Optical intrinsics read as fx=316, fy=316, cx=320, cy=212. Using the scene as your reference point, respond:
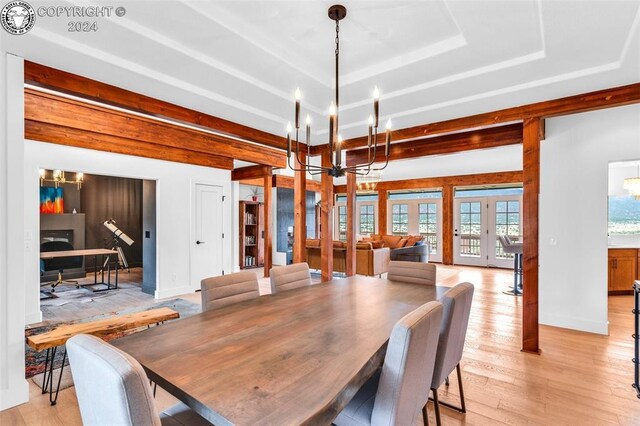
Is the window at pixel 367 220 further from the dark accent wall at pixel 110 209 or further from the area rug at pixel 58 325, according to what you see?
the dark accent wall at pixel 110 209

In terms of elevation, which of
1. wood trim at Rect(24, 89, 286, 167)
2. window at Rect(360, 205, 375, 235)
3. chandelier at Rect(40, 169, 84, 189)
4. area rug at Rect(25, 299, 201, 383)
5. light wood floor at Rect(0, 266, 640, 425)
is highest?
wood trim at Rect(24, 89, 286, 167)

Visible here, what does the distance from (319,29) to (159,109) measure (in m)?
1.89

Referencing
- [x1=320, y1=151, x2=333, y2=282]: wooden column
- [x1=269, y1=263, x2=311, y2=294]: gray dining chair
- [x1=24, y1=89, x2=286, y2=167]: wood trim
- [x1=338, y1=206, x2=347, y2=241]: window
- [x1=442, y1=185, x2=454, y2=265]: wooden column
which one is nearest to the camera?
[x1=269, y1=263, x2=311, y2=294]: gray dining chair

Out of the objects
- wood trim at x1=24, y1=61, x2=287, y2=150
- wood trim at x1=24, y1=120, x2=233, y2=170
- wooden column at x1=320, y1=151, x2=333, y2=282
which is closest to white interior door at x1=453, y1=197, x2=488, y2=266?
wooden column at x1=320, y1=151, x2=333, y2=282

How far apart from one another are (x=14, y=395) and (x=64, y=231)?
6243 millimetres

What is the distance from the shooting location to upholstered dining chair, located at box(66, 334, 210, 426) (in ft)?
2.84

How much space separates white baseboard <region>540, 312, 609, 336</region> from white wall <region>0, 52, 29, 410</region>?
5269 millimetres

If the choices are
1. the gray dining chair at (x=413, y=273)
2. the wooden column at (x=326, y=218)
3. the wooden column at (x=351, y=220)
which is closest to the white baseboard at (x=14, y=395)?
the gray dining chair at (x=413, y=273)

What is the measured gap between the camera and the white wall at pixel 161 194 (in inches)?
165

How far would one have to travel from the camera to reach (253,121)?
3.89 m

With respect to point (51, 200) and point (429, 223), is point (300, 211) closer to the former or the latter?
point (429, 223)

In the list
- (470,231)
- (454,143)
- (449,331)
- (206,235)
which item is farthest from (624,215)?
(206,235)

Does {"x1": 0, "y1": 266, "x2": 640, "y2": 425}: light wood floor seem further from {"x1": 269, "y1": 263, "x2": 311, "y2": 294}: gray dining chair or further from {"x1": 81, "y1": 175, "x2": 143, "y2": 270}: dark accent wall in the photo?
{"x1": 81, "y1": 175, "x2": 143, "y2": 270}: dark accent wall

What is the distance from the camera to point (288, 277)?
272 cm
